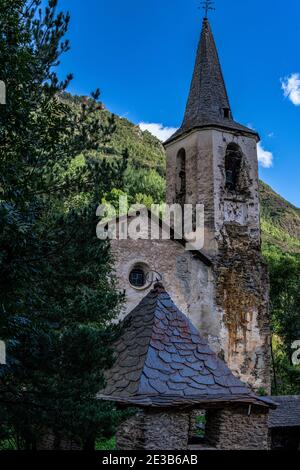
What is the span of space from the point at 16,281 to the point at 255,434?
13.2ft

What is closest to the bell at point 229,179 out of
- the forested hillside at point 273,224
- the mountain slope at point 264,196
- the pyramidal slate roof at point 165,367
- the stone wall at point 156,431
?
the forested hillside at point 273,224

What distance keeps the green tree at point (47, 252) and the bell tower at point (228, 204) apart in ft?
33.5

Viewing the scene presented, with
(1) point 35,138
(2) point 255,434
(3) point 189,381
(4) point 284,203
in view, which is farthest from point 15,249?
(4) point 284,203

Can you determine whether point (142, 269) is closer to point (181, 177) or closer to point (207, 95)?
point (181, 177)

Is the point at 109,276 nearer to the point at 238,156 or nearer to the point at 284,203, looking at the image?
the point at 238,156

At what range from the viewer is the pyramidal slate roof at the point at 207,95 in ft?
60.1

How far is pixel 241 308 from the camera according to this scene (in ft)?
55.9

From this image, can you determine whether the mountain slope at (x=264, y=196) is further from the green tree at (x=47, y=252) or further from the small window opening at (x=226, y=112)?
the green tree at (x=47, y=252)

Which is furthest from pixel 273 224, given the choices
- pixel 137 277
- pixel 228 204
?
pixel 137 277

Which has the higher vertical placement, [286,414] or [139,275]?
[139,275]

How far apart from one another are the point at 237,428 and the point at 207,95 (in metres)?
14.3

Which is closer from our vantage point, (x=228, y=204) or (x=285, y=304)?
(x=228, y=204)

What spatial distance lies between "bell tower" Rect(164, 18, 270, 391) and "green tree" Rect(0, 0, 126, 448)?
10.2 metres

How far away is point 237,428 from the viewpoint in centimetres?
709
